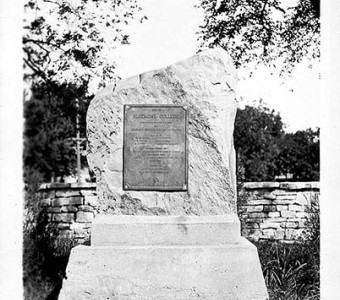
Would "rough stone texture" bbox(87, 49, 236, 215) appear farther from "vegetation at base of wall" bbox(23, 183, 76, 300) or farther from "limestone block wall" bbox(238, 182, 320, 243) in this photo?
"limestone block wall" bbox(238, 182, 320, 243)

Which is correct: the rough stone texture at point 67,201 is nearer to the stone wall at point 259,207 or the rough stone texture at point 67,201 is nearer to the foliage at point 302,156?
the stone wall at point 259,207

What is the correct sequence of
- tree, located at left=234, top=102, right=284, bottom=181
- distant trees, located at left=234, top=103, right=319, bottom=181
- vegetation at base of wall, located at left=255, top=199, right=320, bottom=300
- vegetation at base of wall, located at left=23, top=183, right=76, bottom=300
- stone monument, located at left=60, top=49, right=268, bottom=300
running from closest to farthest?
vegetation at base of wall, located at left=23, top=183, right=76, bottom=300, stone monument, located at left=60, top=49, right=268, bottom=300, vegetation at base of wall, located at left=255, top=199, right=320, bottom=300, tree, located at left=234, top=102, right=284, bottom=181, distant trees, located at left=234, top=103, right=319, bottom=181

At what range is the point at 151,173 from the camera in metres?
4.27

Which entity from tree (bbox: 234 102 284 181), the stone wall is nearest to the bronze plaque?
the stone wall

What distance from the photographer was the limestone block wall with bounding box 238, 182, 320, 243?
884 cm

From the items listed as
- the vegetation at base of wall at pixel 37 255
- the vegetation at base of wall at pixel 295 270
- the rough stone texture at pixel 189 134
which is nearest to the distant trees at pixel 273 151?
the vegetation at base of wall at pixel 295 270

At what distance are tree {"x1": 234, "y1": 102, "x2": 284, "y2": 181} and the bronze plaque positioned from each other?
1409 cm

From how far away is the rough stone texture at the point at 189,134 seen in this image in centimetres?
419

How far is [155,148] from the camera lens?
4277 mm

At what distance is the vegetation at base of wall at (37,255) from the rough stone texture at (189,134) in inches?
26.5

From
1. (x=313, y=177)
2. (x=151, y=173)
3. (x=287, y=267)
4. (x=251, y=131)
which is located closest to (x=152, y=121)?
(x=151, y=173)

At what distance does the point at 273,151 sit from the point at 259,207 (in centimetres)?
1204

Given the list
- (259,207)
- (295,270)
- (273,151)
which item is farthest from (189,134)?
(273,151)

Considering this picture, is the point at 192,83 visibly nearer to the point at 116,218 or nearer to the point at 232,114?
the point at 232,114
